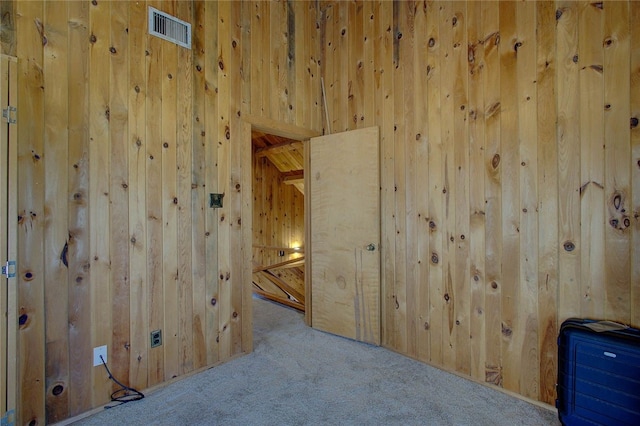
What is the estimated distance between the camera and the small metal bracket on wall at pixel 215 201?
2596 millimetres

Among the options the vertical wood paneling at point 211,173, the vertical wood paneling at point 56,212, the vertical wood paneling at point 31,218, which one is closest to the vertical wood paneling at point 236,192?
the vertical wood paneling at point 211,173

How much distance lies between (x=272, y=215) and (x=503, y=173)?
6.96 metres

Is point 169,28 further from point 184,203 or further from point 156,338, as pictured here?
point 156,338

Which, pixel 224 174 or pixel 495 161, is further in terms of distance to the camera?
pixel 224 174

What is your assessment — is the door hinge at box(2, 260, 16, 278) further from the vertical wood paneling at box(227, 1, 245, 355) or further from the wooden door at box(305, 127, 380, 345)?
the wooden door at box(305, 127, 380, 345)

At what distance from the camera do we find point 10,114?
1.64 m

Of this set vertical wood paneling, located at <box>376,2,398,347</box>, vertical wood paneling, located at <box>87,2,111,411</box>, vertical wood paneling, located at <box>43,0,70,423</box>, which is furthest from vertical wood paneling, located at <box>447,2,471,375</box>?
vertical wood paneling, located at <box>43,0,70,423</box>

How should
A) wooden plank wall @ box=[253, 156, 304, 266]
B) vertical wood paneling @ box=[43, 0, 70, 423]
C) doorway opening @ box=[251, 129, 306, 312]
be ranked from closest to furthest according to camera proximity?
vertical wood paneling @ box=[43, 0, 70, 423] → doorway opening @ box=[251, 129, 306, 312] → wooden plank wall @ box=[253, 156, 304, 266]

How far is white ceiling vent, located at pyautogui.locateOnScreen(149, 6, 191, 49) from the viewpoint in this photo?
90.3 inches

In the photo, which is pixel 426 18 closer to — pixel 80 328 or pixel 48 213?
pixel 48 213

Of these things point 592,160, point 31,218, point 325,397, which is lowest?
point 325,397

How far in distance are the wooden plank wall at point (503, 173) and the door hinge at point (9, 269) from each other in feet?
8.15

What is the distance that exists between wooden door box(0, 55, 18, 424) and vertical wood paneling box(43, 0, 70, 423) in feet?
0.70

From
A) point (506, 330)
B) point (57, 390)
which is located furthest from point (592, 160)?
point (57, 390)
